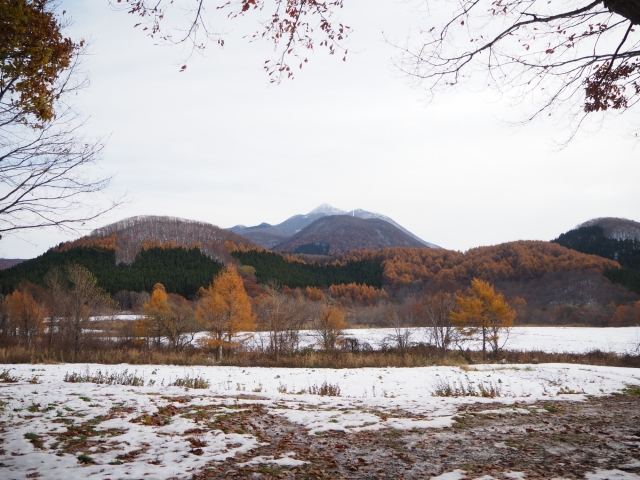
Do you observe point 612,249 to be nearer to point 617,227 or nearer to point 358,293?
point 617,227

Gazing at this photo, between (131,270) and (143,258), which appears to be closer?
(131,270)

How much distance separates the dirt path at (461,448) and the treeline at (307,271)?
11455 cm

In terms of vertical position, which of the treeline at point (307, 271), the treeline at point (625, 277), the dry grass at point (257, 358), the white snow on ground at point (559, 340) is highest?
the treeline at point (307, 271)

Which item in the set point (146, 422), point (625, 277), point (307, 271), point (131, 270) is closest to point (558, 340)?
point (146, 422)

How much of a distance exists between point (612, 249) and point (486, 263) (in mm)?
49833

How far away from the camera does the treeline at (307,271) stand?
128m

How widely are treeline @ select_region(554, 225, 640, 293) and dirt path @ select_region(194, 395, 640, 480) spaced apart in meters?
116

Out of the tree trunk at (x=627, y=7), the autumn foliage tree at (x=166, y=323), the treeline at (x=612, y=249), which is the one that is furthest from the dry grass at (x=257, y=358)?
the treeline at (x=612, y=249)

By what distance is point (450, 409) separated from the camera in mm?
9055

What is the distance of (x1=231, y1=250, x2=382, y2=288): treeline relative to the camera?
128500 millimetres

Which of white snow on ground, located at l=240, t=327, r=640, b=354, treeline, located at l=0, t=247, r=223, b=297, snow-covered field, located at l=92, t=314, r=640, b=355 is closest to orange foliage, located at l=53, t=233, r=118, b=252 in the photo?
treeline, located at l=0, t=247, r=223, b=297

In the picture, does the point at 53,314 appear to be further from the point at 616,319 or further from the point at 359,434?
the point at 616,319

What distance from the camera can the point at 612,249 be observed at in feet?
472

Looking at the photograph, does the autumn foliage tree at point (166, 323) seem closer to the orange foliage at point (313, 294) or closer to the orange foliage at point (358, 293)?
the orange foliage at point (313, 294)
